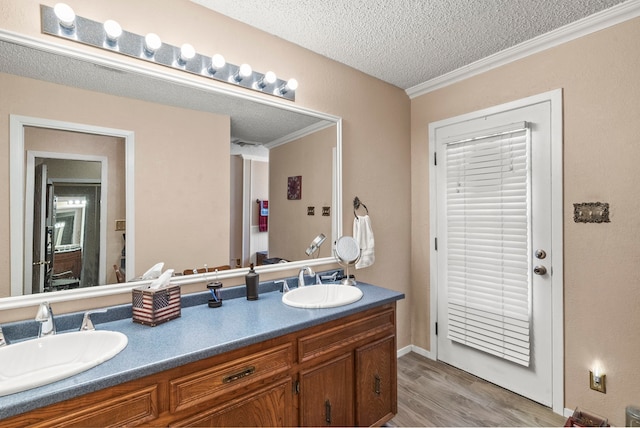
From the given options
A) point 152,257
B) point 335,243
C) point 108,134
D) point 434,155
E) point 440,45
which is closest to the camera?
point 108,134

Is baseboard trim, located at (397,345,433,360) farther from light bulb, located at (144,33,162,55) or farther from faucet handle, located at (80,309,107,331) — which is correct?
light bulb, located at (144,33,162,55)

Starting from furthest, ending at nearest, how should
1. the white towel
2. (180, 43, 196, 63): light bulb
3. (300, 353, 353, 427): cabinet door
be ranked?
1. the white towel
2. (180, 43, 196, 63): light bulb
3. (300, 353, 353, 427): cabinet door

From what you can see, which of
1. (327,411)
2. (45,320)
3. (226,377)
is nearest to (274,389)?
(226,377)

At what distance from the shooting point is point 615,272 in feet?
5.88

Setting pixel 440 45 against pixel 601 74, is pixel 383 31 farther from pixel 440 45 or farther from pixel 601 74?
pixel 601 74

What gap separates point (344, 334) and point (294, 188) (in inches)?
40.0

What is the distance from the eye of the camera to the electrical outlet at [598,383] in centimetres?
182

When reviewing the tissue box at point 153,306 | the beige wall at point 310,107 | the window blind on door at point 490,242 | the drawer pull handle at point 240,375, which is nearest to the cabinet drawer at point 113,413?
the drawer pull handle at point 240,375

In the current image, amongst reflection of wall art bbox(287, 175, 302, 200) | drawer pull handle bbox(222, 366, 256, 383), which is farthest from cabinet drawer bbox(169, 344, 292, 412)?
reflection of wall art bbox(287, 175, 302, 200)

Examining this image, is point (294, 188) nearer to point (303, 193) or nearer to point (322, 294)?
point (303, 193)

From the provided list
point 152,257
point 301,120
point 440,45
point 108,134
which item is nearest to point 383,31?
point 440,45

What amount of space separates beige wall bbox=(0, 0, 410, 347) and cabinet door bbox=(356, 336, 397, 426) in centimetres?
73

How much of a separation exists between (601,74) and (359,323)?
200 centimetres

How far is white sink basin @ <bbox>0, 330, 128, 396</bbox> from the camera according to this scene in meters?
1.08
